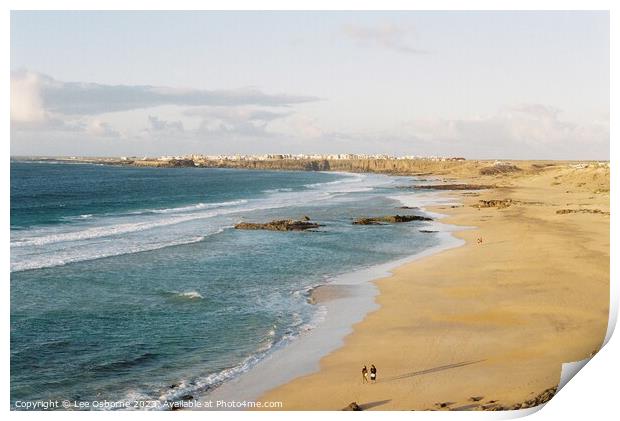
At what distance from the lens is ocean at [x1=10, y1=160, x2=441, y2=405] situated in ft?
53.7

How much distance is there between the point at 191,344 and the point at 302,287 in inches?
305

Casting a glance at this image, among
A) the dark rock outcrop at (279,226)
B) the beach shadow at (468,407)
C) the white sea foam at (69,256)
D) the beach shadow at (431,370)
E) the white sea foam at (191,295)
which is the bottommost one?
the beach shadow at (468,407)

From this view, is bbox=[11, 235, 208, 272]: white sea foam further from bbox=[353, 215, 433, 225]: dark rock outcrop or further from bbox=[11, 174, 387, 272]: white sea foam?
bbox=[353, 215, 433, 225]: dark rock outcrop

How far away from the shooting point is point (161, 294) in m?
24.0

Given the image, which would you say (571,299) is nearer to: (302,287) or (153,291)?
(302,287)

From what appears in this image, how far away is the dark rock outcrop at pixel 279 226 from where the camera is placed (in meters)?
42.7

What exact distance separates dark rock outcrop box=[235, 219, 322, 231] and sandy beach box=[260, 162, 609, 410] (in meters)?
12.6

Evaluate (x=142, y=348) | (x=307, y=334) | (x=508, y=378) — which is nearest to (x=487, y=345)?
(x=508, y=378)

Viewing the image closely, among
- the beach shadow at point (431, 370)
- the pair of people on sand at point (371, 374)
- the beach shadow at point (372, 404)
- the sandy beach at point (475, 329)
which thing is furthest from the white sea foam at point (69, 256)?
the beach shadow at point (372, 404)

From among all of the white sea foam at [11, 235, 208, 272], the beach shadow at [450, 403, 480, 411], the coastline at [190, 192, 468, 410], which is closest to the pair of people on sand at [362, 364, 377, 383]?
the coastline at [190, 192, 468, 410]

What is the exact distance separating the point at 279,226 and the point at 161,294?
1973 cm

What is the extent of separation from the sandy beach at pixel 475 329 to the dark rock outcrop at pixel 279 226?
41.2 feet

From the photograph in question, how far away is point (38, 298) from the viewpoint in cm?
2277

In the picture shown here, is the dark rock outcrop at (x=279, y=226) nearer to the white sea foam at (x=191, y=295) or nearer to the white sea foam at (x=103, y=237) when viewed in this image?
the white sea foam at (x=103, y=237)
